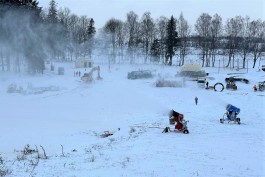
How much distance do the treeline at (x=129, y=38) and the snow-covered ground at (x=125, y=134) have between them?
11749 millimetres

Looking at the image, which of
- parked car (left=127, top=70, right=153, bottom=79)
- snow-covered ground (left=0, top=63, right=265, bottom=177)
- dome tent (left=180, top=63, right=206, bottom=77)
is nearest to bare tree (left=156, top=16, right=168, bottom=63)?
parked car (left=127, top=70, right=153, bottom=79)

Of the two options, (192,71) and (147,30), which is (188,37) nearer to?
(147,30)

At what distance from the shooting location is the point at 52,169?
11320 mm

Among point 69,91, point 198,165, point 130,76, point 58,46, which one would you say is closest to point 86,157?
point 198,165

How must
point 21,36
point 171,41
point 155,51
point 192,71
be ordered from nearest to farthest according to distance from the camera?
point 21,36, point 192,71, point 171,41, point 155,51

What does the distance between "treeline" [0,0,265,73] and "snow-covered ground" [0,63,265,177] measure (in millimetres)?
11749

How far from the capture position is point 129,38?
84.1 m

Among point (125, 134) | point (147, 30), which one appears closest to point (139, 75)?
point (147, 30)

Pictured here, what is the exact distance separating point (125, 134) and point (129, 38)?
67.0m

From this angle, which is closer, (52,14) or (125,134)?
(125,134)

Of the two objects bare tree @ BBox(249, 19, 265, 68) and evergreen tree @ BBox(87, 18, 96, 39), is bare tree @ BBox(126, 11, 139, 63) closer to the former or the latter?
evergreen tree @ BBox(87, 18, 96, 39)

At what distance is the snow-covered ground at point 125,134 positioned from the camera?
38.6 ft

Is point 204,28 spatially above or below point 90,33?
above

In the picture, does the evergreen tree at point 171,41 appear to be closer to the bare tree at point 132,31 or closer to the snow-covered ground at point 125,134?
the bare tree at point 132,31
